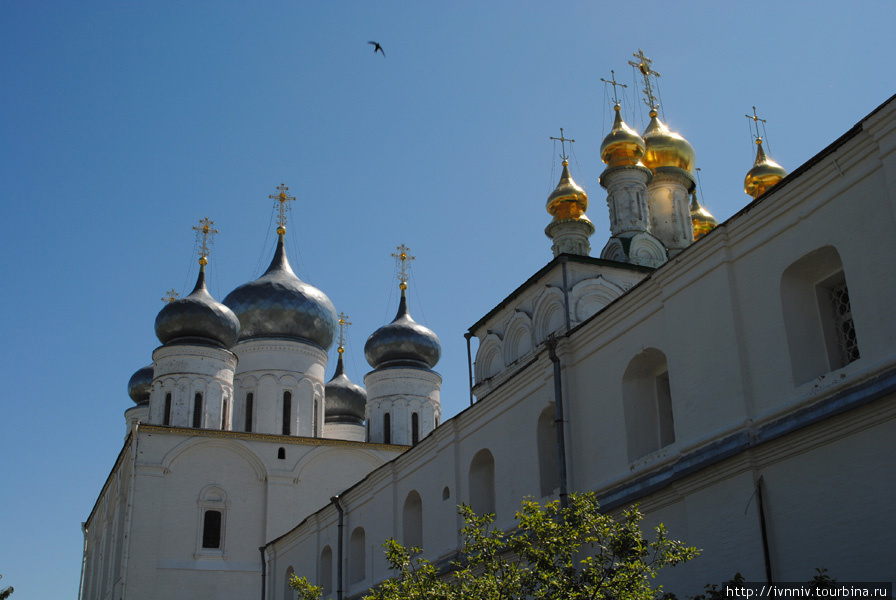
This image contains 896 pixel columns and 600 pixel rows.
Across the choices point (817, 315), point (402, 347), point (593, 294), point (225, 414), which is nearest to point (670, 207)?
point (593, 294)

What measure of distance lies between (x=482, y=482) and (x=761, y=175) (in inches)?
440

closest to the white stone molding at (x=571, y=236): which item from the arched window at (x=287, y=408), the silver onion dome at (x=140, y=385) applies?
the arched window at (x=287, y=408)

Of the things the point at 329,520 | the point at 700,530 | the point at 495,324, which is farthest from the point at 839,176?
the point at 329,520

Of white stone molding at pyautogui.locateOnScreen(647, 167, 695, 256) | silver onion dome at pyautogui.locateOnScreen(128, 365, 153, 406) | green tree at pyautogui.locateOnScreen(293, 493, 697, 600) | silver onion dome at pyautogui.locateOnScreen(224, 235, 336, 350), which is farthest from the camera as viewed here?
silver onion dome at pyautogui.locateOnScreen(128, 365, 153, 406)

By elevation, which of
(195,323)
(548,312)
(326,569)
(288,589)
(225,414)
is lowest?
(288,589)

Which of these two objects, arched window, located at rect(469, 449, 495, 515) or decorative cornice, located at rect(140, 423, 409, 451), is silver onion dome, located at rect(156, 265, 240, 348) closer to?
decorative cornice, located at rect(140, 423, 409, 451)

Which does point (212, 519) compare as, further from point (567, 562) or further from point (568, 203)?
point (567, 562)

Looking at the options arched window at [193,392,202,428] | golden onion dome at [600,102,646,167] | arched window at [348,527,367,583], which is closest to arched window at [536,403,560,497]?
arched window at [348,527,367,583]

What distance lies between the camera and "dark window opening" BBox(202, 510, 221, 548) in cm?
2223

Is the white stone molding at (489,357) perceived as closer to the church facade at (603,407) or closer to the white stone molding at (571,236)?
the church facade at (603,407)

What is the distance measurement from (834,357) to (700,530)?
1958 mm

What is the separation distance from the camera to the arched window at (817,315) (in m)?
8.52

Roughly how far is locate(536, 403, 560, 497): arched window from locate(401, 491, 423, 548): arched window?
394 centimetres

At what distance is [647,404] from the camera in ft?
35.7
